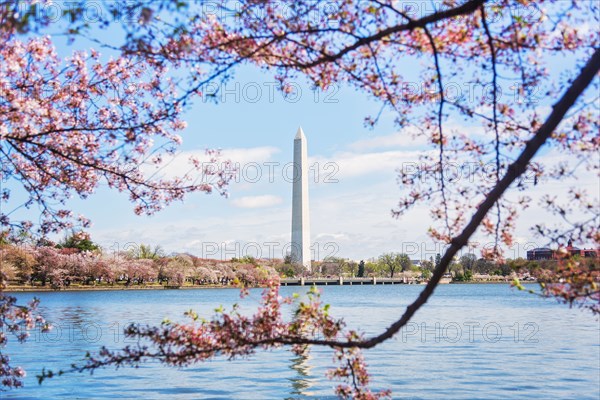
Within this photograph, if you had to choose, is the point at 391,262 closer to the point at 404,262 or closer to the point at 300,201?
the point at 404,262

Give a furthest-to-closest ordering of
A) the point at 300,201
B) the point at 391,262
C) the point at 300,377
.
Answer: the point at 391,262
the point at 300,201
the point at 300,377

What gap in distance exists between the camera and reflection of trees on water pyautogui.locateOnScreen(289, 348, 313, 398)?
47.2 ft

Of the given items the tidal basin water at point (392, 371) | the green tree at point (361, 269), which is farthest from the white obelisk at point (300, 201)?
the green tree at point (361, 269)


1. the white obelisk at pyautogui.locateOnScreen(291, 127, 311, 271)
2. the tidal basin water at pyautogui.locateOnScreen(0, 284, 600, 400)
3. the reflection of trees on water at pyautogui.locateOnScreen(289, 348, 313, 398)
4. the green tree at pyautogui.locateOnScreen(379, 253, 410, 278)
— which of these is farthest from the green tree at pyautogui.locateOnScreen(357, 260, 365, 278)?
the reflection of trees on water at pyautogui.locateOnScreen(289, 348, 313, 398)

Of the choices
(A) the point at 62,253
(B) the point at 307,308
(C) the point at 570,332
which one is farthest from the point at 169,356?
(A) the point at 62,253

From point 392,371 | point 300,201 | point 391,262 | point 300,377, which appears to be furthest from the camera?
point 391,262

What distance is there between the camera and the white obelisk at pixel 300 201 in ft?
247

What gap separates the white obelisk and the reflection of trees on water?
5734 centimetres

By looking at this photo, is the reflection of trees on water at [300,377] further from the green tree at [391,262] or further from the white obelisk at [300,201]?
the green tree at [391,262]

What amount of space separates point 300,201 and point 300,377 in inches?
2510

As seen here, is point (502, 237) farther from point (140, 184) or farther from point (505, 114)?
point (140, 184)

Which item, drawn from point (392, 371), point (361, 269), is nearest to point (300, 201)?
point (392, 371)

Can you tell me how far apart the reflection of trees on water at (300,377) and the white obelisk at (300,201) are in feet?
188

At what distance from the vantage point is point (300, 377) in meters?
16.0
